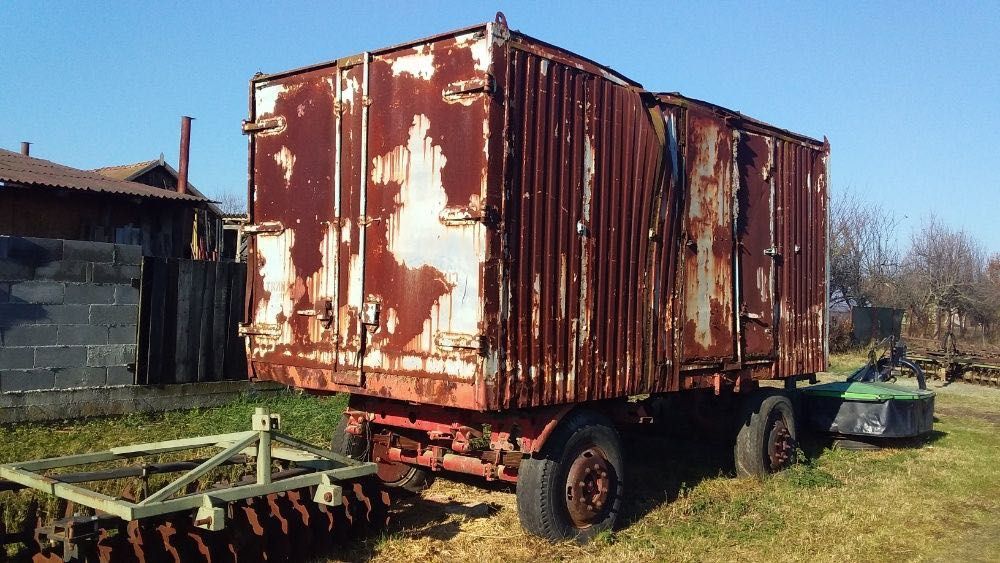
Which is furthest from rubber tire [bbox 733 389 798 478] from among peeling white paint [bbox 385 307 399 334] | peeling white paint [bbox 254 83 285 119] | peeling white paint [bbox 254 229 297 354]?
peeling white paint [bbox 254 83 285 119]

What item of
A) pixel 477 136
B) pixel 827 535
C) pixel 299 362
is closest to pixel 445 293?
pixel 477 136

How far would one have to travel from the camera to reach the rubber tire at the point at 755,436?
756 cm

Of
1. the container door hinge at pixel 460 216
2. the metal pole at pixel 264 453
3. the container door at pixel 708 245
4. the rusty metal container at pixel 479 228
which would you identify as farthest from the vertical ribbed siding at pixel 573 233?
the metal pole at pixel 264 453

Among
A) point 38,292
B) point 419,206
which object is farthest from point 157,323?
point 419,206

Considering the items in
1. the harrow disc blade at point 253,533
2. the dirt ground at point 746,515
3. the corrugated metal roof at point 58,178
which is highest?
the corrugated metal roof at point 58,178

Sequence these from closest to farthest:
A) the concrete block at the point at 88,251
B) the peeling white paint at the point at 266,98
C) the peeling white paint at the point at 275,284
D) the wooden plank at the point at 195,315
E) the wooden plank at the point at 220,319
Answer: the peeling white paint at the point at 275,284
the peeling white paint at the point at 266,98
the concrete block at the point at 88,251
the wooden plank at the point at 195,315
the wooden plank at the point at 220,319

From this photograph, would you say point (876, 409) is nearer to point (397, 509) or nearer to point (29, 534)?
point (397, 509)

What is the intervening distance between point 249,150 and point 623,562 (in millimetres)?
4206

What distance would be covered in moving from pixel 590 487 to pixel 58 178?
595 inches

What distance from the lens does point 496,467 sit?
17.4ft

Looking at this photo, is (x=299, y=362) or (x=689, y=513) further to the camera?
(x=689, y=513)

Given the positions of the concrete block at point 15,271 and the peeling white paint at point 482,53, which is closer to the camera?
the peeling white paint at point 482,53

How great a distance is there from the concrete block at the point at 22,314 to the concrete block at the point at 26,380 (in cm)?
52

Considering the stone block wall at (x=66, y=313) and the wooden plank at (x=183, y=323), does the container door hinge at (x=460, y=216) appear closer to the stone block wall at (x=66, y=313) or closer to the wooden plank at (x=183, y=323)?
the stone block wall at (x=66, y=313)
